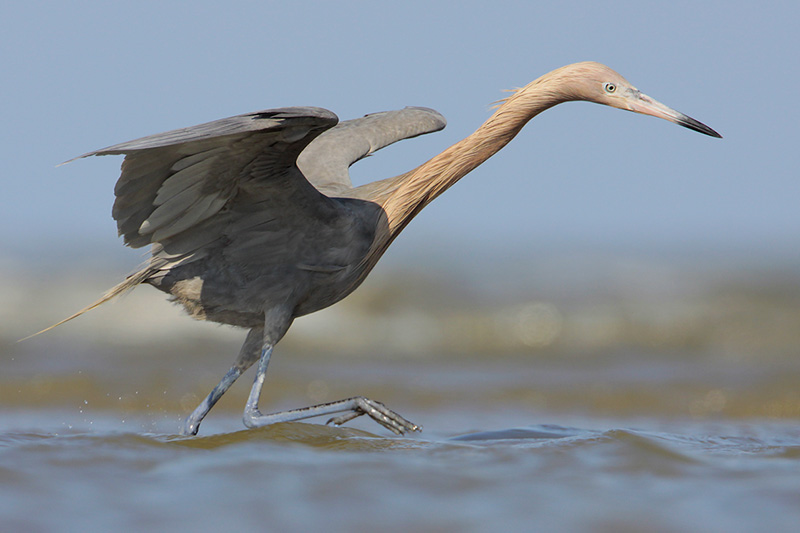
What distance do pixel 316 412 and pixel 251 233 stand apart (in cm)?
120

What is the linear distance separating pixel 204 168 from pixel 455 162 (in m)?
1.87

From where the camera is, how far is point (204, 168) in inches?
218

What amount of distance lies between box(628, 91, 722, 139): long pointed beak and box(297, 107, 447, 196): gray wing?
7.52ft

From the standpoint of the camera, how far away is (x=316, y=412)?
5.94m

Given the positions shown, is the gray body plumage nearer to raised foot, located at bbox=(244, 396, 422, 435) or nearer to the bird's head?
raised foot, located at bbox=(244, 396, 422, 435)

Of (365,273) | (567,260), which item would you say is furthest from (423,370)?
(567,260)

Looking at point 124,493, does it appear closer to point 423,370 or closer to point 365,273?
point 365,273

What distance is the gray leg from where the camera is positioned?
5.89 m

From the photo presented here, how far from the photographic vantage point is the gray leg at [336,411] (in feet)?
19.3

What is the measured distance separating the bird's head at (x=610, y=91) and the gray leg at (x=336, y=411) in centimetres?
238

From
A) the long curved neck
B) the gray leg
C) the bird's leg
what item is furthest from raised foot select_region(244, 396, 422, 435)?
the long curved neck

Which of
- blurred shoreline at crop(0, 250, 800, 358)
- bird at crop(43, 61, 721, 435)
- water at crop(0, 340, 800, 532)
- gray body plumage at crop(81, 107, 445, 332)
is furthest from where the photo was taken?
blurred shoreline at crop(0, 250, 800, 358)

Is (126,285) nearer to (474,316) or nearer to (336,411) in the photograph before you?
(336,411)

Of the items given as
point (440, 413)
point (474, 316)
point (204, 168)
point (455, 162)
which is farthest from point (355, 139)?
point (474, 316)
